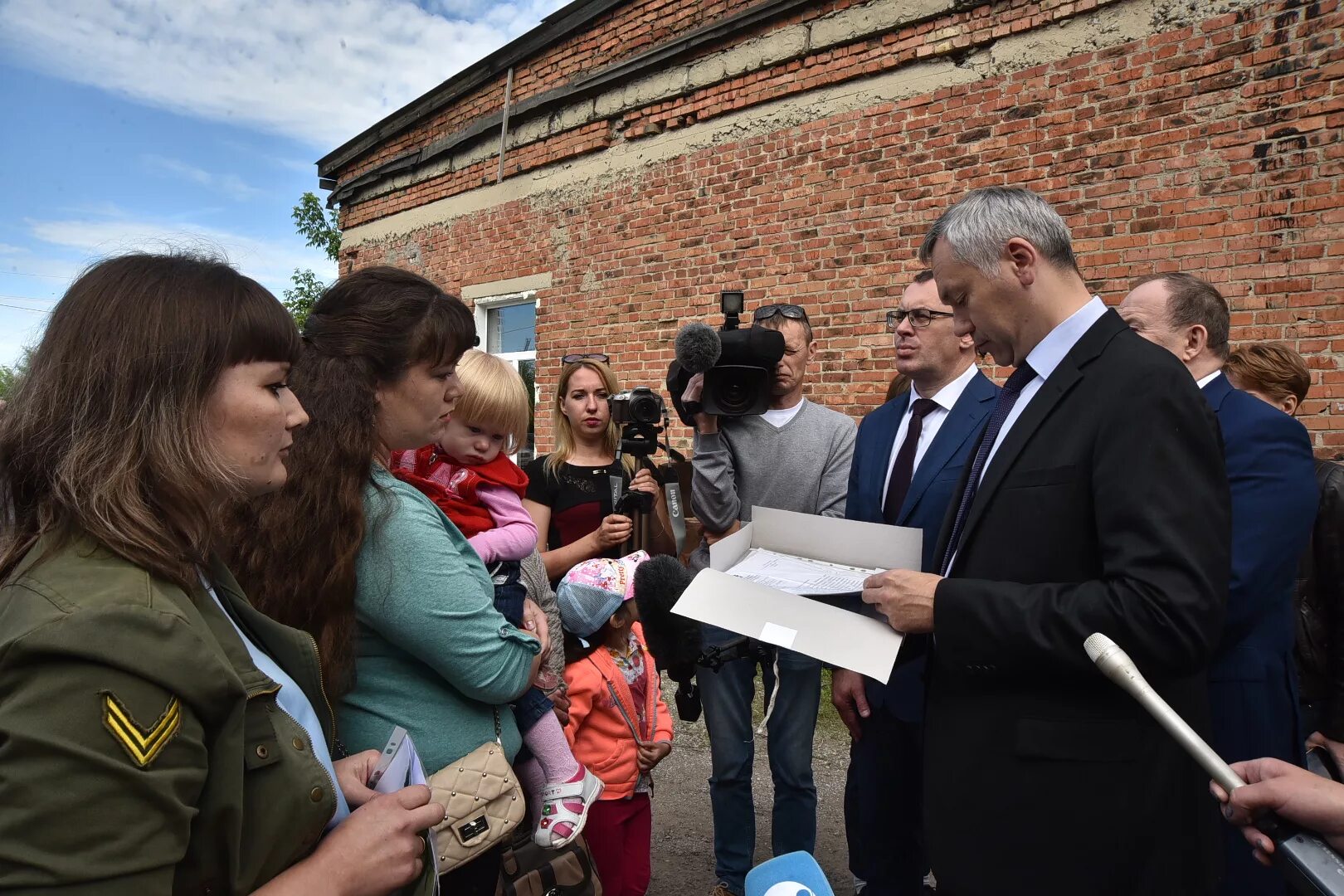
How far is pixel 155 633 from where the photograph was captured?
0.87 metres

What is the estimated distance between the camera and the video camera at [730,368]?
8.95ft

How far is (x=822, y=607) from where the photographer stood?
5.33ft

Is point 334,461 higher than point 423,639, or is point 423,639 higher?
point 334,461

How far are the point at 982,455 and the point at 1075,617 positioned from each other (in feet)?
1.60

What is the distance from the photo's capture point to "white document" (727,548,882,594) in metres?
1.74

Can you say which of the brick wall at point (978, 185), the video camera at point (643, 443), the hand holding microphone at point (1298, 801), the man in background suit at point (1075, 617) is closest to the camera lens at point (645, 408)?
the video camera at point (643, 443)

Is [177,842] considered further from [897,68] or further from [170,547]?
[897,68]

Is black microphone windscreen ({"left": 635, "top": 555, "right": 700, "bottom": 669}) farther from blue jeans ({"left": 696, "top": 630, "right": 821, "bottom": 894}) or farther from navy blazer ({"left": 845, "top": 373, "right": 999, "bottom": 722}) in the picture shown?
blue jeans ({"left": 696, "top": 630, "right": 821, "bottom": 894})

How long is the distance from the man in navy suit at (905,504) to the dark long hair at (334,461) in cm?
153

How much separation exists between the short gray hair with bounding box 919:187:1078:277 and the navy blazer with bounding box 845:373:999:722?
0.80 meters

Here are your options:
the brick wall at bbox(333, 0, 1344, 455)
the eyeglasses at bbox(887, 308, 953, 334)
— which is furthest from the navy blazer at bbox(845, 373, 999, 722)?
the brick wall at bbox(333, 0, 1344, 455)

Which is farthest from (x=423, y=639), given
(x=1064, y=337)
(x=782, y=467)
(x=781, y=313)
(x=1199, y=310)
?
(x=1199, y=310)

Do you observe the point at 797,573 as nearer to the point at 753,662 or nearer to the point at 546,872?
the point at 546,872

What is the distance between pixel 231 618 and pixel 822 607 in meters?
1.02
